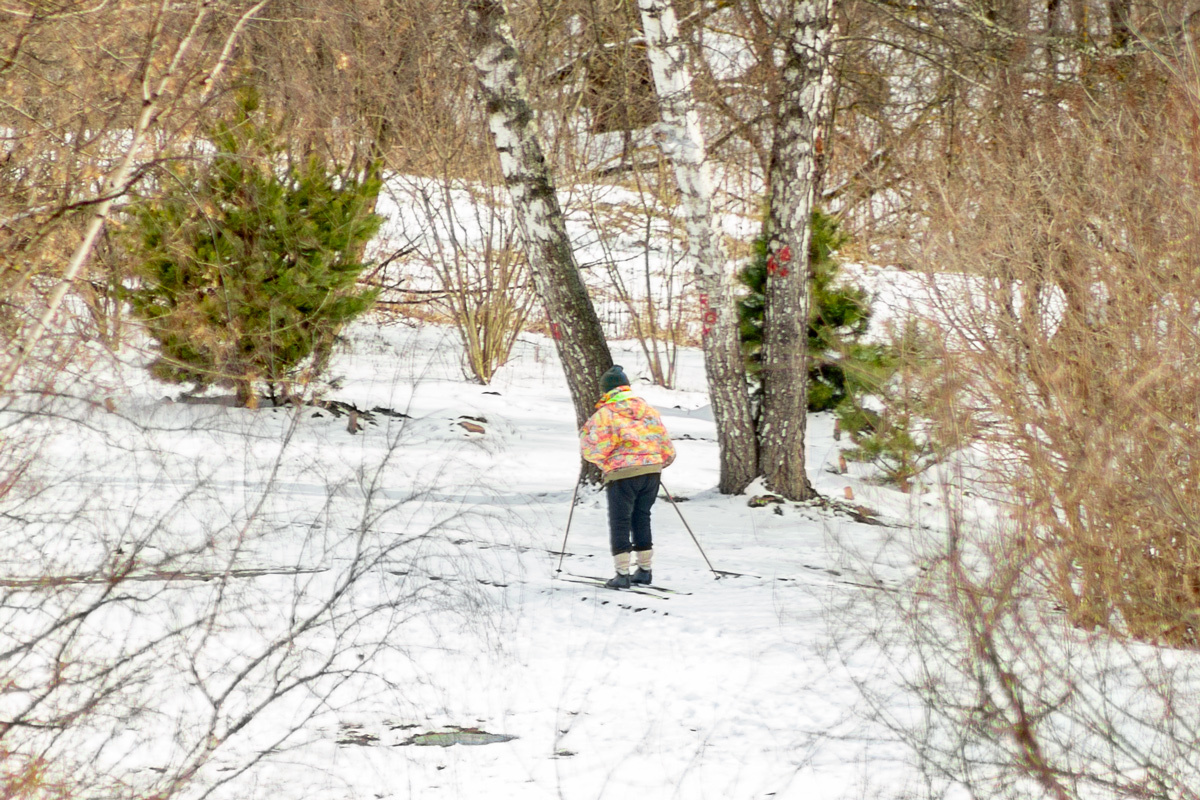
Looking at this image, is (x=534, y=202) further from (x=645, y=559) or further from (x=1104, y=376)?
(x=1104, y=376)

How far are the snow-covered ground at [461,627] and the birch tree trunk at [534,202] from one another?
1088 millimetres

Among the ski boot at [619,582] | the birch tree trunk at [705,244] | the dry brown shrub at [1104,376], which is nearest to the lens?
the dry brown shrub at [1104,376]

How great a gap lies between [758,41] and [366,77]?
15.2 ft

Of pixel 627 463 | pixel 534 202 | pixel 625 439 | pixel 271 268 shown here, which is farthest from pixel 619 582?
pixel 271 268

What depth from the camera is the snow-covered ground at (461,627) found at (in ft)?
10.6

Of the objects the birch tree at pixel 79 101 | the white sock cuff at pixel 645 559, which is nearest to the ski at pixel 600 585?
the white sock cuff at pixel 645 559

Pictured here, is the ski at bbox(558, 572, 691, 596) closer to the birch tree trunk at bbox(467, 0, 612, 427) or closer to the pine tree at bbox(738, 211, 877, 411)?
the birch tree trunk at bbox(467, 0, 612, 427)

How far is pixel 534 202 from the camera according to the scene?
7926 mm

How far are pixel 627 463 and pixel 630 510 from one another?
274 mm

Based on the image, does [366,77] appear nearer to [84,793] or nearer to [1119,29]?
[1119,29]

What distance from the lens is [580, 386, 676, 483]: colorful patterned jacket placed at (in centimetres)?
629

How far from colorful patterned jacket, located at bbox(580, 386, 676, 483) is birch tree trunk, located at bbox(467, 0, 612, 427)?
1778mm

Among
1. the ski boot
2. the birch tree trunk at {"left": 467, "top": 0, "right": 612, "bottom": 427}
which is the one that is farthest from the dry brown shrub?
the birch tree trunk at {"left": 467, "top": 0, "right": 612, "bottom": 427}

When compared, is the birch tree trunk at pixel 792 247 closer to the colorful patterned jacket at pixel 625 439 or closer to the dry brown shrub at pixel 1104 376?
the dry brown shrub at pixel 1104 376
